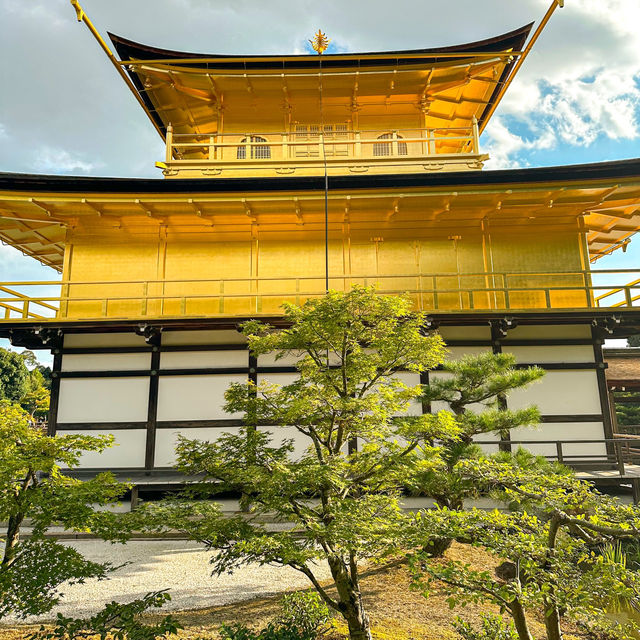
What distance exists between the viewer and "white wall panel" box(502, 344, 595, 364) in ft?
35.5

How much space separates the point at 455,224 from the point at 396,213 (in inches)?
67.0

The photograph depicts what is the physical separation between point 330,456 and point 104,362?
8111mm

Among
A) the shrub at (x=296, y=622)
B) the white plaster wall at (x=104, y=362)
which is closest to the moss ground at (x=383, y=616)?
the shrub at (x=296, y=622)

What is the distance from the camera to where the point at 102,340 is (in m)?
11.1

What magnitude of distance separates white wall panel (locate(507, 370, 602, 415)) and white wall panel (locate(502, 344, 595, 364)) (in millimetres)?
314

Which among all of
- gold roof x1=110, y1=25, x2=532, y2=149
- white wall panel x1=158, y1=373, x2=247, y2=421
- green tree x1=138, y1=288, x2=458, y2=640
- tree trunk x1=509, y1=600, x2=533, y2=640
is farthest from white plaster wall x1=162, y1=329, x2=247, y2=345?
tree trunk x1=509, y1=600, x2=533, y2=640

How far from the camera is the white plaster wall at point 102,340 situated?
11008 millimetres

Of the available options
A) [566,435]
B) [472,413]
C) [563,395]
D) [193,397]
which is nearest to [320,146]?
[193,397]

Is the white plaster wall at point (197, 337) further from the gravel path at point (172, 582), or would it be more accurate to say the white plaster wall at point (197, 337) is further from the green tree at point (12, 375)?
the green tree at point (12, 375)

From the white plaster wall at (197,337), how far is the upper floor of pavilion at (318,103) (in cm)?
467

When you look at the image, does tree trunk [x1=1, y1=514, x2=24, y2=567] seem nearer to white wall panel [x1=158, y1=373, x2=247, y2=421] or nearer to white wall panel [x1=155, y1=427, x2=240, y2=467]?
white wall panel [x1=155, y1=427, x2=240, y2=467]

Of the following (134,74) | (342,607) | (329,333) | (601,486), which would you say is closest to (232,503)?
(342,607)

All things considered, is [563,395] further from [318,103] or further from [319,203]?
[318,103]

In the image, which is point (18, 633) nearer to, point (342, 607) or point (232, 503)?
point (342, 607)
